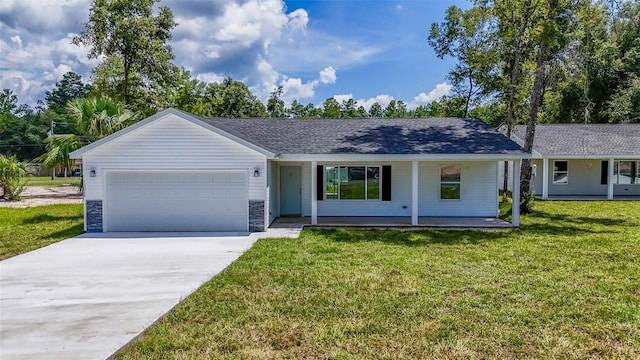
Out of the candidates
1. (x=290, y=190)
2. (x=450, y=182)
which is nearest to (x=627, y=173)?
(x=450, y=182)

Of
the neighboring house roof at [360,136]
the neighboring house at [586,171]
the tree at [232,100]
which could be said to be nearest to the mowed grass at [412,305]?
the neighboring house roof at [360,136]

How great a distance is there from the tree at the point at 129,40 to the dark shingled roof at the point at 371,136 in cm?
1354

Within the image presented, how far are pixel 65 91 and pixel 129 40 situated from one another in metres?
81.6

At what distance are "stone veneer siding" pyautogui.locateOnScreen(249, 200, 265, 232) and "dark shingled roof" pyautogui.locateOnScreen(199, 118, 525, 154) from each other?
1757 mm

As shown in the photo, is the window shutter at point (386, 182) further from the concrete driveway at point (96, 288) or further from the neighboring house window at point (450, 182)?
the concrete driveway at point (96, 288)

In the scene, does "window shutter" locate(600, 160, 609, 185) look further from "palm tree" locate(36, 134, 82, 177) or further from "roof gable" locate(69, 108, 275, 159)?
"palm tree" locate(36, 134, 82, 177)

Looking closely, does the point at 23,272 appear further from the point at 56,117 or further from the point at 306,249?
the point at 56,117

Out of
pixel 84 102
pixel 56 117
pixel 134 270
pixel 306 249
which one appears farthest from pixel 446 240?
pixel 56 117

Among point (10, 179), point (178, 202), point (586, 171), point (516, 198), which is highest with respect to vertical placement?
point (586, 171)

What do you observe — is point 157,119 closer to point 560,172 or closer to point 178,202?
point 178,202

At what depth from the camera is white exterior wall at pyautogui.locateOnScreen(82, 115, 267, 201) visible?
37.0 feet

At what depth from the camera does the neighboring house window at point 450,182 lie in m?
13.9

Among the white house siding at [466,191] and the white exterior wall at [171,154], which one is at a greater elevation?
the white exterior wall at [171,154]

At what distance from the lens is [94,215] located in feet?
37.7
